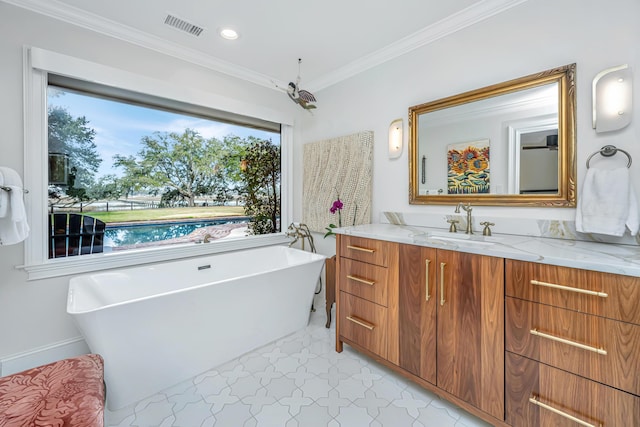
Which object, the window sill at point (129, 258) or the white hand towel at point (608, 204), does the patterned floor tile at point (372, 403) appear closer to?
the white hand towel at point (608, 204)

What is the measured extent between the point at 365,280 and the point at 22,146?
2.59 metres

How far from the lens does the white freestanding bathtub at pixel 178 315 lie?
1.63 m

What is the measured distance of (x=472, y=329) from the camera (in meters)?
1.50

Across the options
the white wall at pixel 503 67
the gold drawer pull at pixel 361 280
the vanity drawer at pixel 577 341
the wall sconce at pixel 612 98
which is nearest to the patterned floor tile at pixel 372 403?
the gold drawer pull at pixel 361 280

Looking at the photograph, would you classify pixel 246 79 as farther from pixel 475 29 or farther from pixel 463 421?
pixel 463 421

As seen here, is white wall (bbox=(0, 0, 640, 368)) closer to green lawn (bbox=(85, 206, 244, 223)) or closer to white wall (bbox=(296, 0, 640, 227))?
white wall (bbox=(296, 0, 640, 227))

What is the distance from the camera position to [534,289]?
128 centimetres

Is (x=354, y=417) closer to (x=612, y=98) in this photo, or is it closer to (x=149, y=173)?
(x=612, y=98)

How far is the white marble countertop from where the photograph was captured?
3.66 feet

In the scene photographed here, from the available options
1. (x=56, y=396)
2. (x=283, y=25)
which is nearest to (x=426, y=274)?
(x=56, y=396)

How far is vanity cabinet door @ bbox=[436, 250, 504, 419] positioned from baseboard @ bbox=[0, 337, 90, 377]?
2647 millimetres

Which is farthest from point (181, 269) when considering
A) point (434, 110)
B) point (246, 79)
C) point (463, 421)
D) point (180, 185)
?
point (434, 110)

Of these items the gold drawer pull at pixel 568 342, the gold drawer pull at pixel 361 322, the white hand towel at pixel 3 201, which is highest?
the white hand towel at pixel 3 201

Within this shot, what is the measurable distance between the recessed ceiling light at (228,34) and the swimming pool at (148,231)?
1.78m
